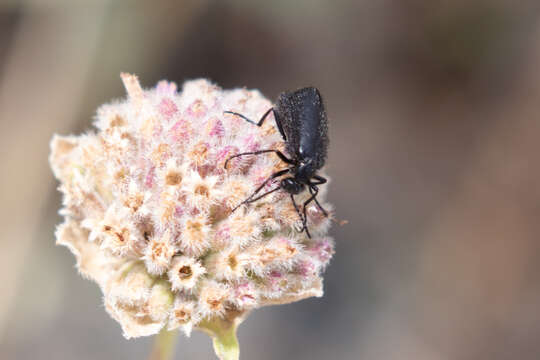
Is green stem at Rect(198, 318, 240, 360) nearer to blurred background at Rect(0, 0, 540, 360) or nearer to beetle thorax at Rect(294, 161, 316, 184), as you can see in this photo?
beetle thorax at Rect(294, 161, 316, 184)

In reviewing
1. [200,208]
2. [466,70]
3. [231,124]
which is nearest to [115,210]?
[200,208]

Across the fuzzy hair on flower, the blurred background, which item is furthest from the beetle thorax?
the blurred background

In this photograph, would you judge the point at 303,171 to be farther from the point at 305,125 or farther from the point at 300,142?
the point at 305,125

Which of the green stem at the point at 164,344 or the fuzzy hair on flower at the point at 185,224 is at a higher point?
the fuzzy hair on flower at the point at 185,224

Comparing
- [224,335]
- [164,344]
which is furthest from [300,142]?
[164,344]

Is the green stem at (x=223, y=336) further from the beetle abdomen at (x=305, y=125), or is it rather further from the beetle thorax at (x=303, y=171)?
the beetle abdomen at (x=305, y=125)

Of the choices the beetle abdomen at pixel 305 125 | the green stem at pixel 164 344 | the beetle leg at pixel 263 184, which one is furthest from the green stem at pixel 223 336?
the beetle abdomen at pixel 305 125

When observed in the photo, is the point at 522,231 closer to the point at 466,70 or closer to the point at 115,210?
the point at 466,70
